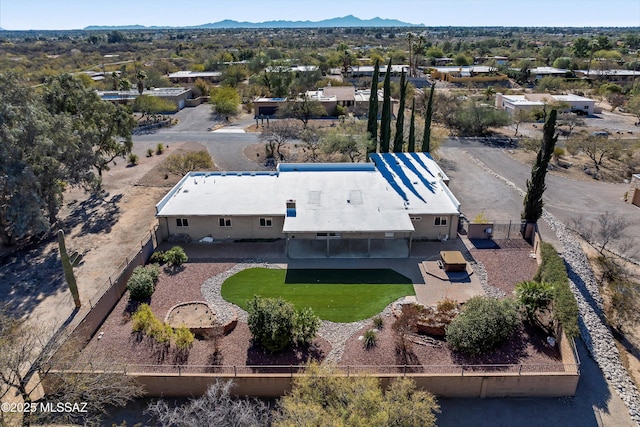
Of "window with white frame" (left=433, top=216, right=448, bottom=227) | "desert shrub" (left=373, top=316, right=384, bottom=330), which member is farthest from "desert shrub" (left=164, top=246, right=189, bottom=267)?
"window with white frame" (left=433, top=216, right=448, bottom=227)

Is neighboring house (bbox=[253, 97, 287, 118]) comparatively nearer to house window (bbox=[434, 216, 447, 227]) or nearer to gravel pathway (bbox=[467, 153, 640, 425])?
house window (bbox=[434, 216, 447, 227])

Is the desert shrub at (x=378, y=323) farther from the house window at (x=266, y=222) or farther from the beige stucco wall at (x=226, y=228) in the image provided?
the house window at (x=266, y=222)

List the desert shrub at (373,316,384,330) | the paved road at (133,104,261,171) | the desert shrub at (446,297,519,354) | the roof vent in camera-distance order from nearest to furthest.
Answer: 1. the desert shrub at (446,297,519,354)
2. the desert shrub at (373,316,384,330)
3. the roof vent
4. the paved road at (133,104,261,171)

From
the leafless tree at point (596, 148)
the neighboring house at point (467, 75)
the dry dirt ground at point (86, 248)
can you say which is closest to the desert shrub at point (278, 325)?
the dry dirt ground at point (86, 248)

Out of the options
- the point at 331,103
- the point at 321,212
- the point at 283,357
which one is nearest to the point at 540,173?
the point at 321,212

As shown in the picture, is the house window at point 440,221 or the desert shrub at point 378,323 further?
the house window at point 440,221

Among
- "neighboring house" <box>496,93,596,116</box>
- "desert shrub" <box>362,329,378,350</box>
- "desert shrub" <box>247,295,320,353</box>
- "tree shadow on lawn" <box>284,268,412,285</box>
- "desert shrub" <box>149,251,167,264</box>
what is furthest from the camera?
"neighboring house" <box>496,93,596,116</box>

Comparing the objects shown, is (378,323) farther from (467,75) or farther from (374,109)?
(467,75)
